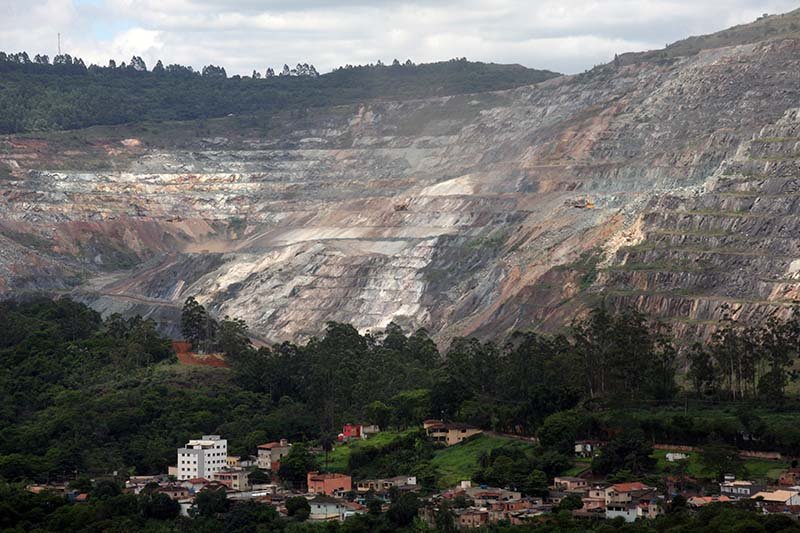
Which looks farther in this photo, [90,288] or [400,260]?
[90,288]

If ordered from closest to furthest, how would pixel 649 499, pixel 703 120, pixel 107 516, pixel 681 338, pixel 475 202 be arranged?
1. pixel 649 499
2. pixel 107 516
3. pixel 681 338
4. pixel 703 120
5. pixel 475 202

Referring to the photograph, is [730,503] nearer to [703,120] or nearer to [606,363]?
[606,363]

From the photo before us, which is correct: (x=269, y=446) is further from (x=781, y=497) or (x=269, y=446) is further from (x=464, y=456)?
(x=781, y=497)

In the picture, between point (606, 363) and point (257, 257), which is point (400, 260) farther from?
point (606, 363)

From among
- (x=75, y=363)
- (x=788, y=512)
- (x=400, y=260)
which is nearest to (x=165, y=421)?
(x=75, y=363)

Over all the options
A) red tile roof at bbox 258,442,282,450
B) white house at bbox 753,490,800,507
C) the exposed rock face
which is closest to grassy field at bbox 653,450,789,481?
white house at bbox 753,490,800,507

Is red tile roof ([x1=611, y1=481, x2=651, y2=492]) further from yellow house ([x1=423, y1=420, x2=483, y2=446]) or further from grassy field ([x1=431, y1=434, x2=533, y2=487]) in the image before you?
yellow house ([x1=423, y1=420, x2=483, y2=446])

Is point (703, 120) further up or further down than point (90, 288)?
further up

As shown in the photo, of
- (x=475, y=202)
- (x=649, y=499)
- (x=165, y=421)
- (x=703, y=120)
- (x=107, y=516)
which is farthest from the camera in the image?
(x=475, y=202)
